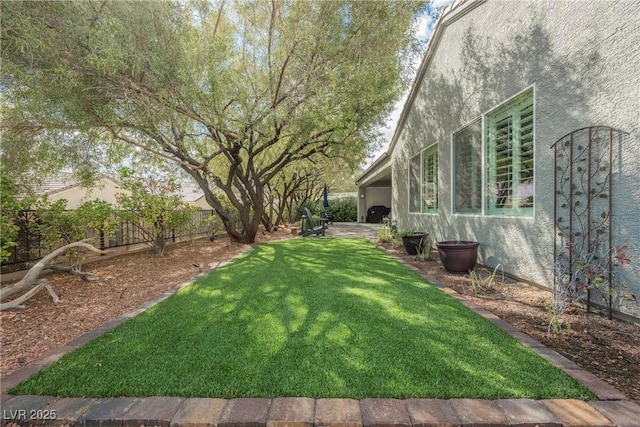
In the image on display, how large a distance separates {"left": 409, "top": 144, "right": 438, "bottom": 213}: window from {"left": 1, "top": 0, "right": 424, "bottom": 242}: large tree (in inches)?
82.6

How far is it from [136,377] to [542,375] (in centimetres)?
293

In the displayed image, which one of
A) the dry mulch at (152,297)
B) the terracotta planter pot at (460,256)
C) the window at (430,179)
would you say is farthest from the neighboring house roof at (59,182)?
the window at (430,179)

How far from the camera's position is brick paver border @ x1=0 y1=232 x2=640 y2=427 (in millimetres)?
1733

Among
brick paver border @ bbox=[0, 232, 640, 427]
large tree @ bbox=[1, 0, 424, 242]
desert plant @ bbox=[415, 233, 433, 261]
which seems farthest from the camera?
desert plant @ bbox=[415, 233, 433, 261]

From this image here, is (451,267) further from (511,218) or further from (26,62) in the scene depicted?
(26,62)

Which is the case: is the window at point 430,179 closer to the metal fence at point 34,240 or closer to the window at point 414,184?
the window at point 414,184

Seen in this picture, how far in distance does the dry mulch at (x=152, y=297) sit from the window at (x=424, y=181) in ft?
8.45

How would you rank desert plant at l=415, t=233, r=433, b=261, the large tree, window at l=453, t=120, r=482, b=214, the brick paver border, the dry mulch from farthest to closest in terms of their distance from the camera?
desert plant at l=415, t=233, r=433, b=261 < window at l=453, t=120, r=482, b=214 < the large tree < the dry mulch < the brick paver border

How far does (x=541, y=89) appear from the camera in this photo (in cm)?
406

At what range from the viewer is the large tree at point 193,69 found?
4109mm

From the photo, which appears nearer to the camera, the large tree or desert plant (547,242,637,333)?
desert plant (547,242,637,333)

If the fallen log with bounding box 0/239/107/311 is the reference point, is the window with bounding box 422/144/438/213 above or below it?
above

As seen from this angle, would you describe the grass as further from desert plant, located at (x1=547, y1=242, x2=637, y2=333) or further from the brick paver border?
desert plant, located at (x1=547, y1=242, x2=637, y2=333)

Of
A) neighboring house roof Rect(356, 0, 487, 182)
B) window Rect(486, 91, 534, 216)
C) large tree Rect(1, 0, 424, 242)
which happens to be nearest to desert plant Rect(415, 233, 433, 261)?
window Rect(486, 91, 534, 216)
